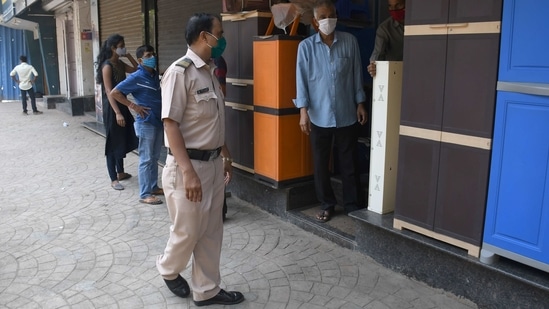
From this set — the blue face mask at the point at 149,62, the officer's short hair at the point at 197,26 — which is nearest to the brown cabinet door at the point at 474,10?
the officer's short hair at the point at 197,26

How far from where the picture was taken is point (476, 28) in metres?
2.94

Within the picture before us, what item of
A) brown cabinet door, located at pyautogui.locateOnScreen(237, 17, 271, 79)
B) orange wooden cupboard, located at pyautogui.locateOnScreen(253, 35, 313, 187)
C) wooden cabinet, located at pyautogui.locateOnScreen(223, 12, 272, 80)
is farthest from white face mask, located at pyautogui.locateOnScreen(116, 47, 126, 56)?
orange wooden cupboard, located at pyautogui.locateOnScreen(253, 35, 313, 187)

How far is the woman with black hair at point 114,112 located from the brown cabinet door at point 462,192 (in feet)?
12.3

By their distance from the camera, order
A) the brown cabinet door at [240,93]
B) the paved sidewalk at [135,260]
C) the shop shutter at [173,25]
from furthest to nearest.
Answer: the shop shutter at [173,25], the brown cabinet door at [240,93], the paved sidewalk at [135,260]

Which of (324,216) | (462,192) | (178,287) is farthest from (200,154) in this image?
(324,216)

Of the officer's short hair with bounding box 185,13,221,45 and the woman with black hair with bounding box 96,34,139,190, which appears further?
the woman with black hair with bounding box 96,34,139,190

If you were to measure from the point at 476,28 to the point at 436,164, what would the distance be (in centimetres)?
90

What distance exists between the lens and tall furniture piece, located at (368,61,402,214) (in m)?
3.74

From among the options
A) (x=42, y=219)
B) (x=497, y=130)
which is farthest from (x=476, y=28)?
(x=42, y=219)

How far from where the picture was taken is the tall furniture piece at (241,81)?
483cm

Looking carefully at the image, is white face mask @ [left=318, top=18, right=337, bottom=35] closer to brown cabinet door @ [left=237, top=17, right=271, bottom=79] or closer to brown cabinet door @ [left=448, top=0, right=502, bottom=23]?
brown cabinet door @ [left=237, top=17, right=271, bottom=79]

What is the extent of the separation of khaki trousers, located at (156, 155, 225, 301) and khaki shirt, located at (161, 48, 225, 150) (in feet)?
0.52

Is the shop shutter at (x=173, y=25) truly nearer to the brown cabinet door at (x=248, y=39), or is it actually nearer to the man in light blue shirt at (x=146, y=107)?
the man in light blue shirt at (x=146, y=107)

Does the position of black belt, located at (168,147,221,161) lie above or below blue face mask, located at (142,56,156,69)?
below
